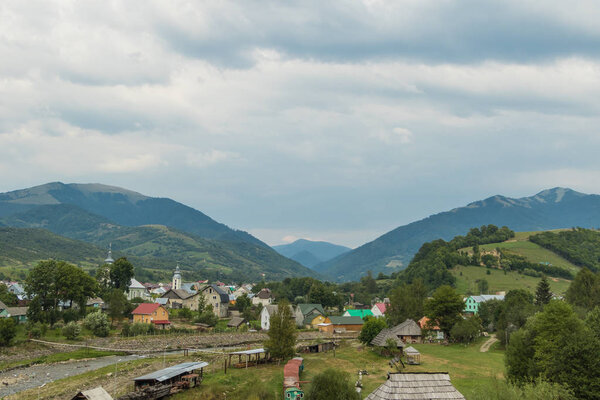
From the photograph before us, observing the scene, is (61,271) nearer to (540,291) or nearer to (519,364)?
(519,364)

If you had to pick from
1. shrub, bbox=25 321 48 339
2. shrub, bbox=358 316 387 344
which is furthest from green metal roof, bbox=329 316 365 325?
shrub, bbox=25 321 48 339

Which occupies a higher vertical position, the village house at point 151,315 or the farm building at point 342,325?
the village house at point 151,315

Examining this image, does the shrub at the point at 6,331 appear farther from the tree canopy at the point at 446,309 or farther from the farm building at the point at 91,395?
the tree canopy at the point at 446,309

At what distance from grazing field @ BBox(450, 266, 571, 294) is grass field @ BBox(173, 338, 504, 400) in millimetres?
80599

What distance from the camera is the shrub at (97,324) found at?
70875 mm

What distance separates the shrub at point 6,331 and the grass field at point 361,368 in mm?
30186

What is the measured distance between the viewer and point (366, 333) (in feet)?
220

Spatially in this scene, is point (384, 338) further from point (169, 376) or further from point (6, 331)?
point (6, 331)

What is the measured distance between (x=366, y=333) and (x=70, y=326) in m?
42.3

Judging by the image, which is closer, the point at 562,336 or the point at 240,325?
the point at 562,336

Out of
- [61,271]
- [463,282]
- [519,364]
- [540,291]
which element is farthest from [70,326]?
[463,282]

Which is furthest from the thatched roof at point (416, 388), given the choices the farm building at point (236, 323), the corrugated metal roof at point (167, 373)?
the farm building at point (236, 323)

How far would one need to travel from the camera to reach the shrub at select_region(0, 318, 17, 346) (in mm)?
57781

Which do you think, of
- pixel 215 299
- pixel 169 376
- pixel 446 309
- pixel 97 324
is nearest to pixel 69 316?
pixel 97 324
